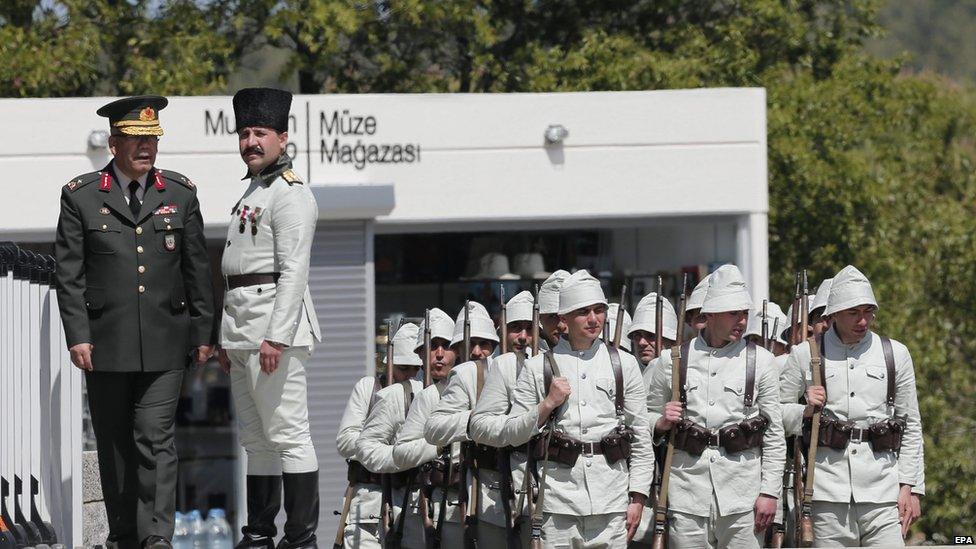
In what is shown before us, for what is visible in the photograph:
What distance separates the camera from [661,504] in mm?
8633

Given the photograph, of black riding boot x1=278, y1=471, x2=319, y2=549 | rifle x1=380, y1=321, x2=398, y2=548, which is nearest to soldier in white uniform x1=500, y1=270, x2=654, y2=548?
black riding boot x1=278, y1=471, x2=319, y2=549

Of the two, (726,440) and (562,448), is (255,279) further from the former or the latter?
(726,440)

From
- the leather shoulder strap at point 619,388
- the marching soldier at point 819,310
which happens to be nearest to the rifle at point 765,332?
the marching soldier at point 819,310

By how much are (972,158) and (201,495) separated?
14.0m

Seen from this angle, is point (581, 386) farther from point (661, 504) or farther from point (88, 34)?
point (88, 34)

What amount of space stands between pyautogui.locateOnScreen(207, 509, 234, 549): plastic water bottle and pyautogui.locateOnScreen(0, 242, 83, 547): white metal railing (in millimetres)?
6005

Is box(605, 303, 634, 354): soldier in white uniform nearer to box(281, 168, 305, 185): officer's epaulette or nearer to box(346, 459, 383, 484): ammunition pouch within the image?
box(346, 459, 383, 484): ammunition pouch

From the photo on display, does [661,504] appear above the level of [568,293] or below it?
below

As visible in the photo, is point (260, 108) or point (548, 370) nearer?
point (260, 108)

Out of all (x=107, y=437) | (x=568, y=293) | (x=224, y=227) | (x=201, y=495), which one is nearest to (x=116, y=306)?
(x=107, y=437)

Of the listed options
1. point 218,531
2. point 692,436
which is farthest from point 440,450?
point 218,531

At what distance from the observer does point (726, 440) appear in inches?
339

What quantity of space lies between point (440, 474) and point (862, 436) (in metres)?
2.32

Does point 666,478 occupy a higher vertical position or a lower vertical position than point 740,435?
lower
